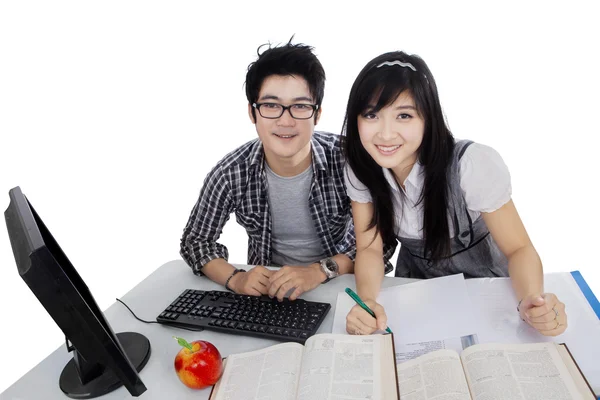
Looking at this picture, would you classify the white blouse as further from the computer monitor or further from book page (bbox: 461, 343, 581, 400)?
the computer monitor

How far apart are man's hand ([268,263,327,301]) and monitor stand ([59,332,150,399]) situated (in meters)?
0.36

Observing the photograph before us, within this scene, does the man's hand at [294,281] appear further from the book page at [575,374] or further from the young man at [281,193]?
the book page at [575,374]

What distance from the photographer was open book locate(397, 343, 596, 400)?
2.57 feet

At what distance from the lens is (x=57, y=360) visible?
110 cm

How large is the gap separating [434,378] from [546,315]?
0.98 ft

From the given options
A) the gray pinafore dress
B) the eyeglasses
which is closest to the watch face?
the gray pinafore dress

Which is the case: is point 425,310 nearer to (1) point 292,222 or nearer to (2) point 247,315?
(2) point 247,315

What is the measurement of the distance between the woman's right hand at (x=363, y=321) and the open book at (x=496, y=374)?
13cm

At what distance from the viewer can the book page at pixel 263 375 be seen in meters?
0.87

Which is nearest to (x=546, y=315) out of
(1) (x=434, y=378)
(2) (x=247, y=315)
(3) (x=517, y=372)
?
(3) (x=517, y=372)

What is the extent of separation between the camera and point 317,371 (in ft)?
2.86

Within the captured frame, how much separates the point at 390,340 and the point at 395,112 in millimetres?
588

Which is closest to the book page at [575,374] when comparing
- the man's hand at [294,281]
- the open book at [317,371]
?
the open book at [317,371]

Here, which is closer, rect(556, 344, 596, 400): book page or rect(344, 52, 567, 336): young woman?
rect(556, 344, 596, 400): book page
